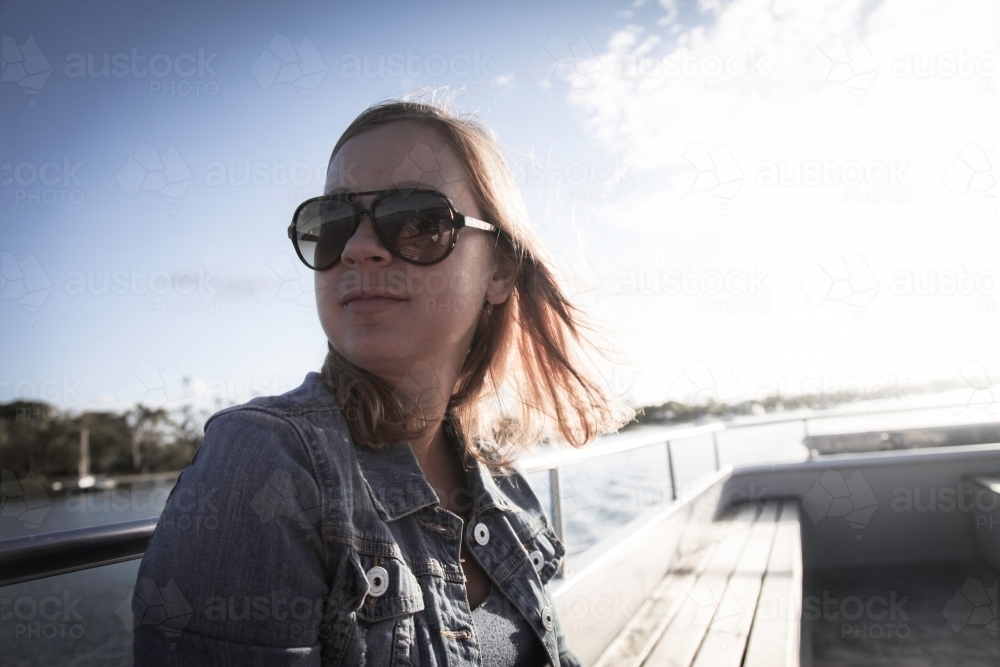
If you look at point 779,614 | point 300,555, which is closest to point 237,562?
point 300,555

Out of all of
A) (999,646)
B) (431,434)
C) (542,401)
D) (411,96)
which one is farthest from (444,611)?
(999,646)

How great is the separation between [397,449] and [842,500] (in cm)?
474

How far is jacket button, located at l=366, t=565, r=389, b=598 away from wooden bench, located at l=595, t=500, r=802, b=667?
1.50m

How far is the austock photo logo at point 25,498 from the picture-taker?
34.4 inches

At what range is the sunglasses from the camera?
1.10 meters

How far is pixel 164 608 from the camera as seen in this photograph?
2.10 ft

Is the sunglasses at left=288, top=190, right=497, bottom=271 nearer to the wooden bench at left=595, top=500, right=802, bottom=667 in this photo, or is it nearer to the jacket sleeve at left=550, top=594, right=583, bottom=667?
the jacket sleeve at left=550, top=594, right=583, bottom=667

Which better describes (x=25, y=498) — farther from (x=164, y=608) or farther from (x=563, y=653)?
(x=563, y=653)

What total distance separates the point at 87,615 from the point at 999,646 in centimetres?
2411

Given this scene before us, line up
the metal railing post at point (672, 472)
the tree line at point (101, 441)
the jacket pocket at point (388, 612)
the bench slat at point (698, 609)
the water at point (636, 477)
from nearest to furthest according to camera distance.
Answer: the jacket pocket at point (388, 612)
the water at point (636, 477)
the bench slat at point (698, 609)
the metal railing post at point (672, 472)
the tree line at point (101, 441)

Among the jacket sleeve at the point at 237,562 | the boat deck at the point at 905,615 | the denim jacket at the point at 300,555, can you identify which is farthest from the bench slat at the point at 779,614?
the jacket sleeve at the point at 237,562

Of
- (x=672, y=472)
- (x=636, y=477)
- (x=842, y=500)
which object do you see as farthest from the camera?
(x=842, y=500)

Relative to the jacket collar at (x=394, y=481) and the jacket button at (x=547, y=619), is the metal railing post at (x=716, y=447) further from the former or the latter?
the jacket collar at (x=394, y=481)

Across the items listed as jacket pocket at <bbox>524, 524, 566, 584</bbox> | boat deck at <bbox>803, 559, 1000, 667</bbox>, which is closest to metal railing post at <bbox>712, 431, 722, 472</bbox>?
boat deck at <bbox>803, 559, 1000, 667</bbox>
